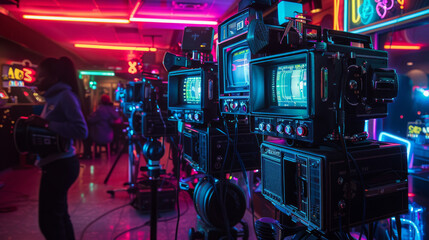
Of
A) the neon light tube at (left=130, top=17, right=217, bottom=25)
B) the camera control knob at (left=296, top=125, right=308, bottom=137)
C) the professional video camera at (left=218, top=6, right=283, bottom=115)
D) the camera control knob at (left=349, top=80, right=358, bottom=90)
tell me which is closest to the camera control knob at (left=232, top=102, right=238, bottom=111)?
the professional video camera at (left=218, top=6, right=283, bottom=115)

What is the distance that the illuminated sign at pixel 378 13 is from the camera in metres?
2.29

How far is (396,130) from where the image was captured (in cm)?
369

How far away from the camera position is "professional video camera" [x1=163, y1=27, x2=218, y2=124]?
2141mm

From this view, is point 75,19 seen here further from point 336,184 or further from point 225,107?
point 336,184

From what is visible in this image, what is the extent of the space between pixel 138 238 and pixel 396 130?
11.0 ft

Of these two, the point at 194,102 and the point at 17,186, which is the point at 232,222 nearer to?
the point at 194,102

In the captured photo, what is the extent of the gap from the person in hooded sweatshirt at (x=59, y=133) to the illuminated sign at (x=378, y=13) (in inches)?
102

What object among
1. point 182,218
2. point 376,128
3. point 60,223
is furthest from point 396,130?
point 60,223

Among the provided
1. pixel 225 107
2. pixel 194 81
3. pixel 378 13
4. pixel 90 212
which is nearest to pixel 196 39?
pixel 194 81

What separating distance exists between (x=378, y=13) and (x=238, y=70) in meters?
1.54

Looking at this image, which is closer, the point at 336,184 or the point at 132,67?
the point at 336,184

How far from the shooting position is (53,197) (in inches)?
90.5

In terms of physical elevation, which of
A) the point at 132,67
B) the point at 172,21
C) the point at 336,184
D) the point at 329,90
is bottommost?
the point at 336,184

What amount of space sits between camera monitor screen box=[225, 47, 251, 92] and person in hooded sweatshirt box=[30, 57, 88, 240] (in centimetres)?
136
